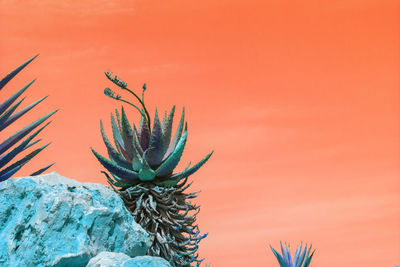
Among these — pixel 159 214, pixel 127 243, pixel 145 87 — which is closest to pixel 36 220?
pixel 127 243

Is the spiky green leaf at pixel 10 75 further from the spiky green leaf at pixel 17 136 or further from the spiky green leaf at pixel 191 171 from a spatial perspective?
the spiky green leaf at pixel 191 171

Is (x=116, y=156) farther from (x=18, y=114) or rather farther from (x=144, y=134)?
(x=18, y=114)

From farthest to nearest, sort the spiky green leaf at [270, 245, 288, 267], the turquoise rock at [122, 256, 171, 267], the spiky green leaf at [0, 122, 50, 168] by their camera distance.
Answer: the spiky green leaf at [270, 245, 288, 267], the spiky green leaf at [0, 122, 50, 168], the turquoise rock at [122, 256, 171, 267]

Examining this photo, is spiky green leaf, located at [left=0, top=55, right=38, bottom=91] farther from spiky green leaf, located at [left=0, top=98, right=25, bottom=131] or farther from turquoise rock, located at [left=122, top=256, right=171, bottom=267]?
turquoise rock, located at [left=122, top=256, right=171, bottom=267]

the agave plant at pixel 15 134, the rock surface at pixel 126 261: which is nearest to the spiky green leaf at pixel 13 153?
the agave plant at pixel 15 134

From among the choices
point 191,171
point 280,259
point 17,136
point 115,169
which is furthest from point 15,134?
point 280,259

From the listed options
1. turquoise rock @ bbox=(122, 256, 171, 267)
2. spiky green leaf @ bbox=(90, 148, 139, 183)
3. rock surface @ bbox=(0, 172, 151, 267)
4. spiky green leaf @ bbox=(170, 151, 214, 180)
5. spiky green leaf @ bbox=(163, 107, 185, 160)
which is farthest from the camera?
spiky green leaf @ bbox=(163, 107, 185, 160)

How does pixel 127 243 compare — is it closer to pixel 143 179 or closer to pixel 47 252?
pixel 47 252

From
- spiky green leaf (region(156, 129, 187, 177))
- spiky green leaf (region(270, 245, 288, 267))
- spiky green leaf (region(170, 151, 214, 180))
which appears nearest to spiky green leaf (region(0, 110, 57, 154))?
spiky green leaf (region(156, 129, 187, 177))

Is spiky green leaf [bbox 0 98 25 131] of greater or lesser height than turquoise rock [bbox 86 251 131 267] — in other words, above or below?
above

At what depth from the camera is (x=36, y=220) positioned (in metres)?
6.46

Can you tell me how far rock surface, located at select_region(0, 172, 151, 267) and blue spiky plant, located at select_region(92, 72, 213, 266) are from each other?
1214mm

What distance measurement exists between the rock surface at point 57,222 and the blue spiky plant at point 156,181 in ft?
3.98

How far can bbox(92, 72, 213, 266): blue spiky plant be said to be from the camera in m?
8.11
